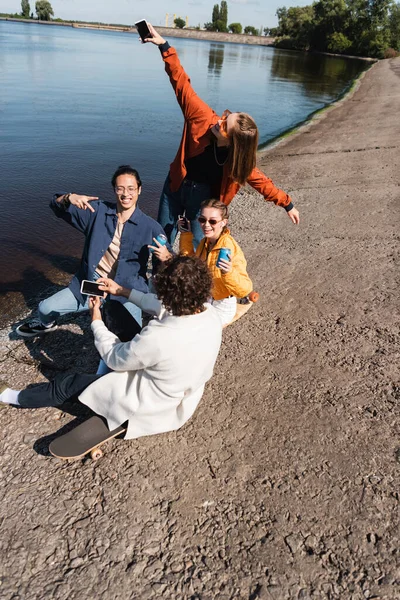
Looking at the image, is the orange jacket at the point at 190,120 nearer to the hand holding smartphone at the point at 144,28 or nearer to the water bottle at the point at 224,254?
the hand holding smartphone at the point at 144,28

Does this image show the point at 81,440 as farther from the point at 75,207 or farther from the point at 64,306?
the point at 75,207

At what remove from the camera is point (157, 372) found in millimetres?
2734

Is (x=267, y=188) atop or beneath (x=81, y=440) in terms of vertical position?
atop

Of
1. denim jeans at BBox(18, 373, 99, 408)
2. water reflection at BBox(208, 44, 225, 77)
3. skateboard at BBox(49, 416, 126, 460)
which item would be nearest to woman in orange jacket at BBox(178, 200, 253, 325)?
denim jeans at BBox(18, 373, 99, 408)

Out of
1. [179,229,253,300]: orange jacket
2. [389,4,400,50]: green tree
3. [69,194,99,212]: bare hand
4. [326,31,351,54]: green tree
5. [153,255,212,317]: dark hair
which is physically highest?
[389,4,400,50]: green tree

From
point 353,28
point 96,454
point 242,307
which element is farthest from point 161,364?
point 353,28

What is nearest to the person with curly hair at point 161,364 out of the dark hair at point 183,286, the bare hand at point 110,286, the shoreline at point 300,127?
the dark hair at point 183,286

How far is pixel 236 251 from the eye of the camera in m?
4.02

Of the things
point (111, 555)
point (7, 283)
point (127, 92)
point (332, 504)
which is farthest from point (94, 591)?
point (127, 92)

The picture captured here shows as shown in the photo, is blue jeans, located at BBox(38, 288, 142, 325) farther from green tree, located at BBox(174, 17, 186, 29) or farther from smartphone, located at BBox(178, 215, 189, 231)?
green tree, located at BBox(174, 17, 186, 29)

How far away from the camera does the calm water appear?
6.89 meters

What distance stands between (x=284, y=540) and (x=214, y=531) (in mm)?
421

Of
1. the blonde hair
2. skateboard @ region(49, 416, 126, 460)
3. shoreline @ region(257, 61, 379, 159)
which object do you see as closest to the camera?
skateboard @ region(49, 416, 126, 460)

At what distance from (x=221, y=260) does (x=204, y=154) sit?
105cm
